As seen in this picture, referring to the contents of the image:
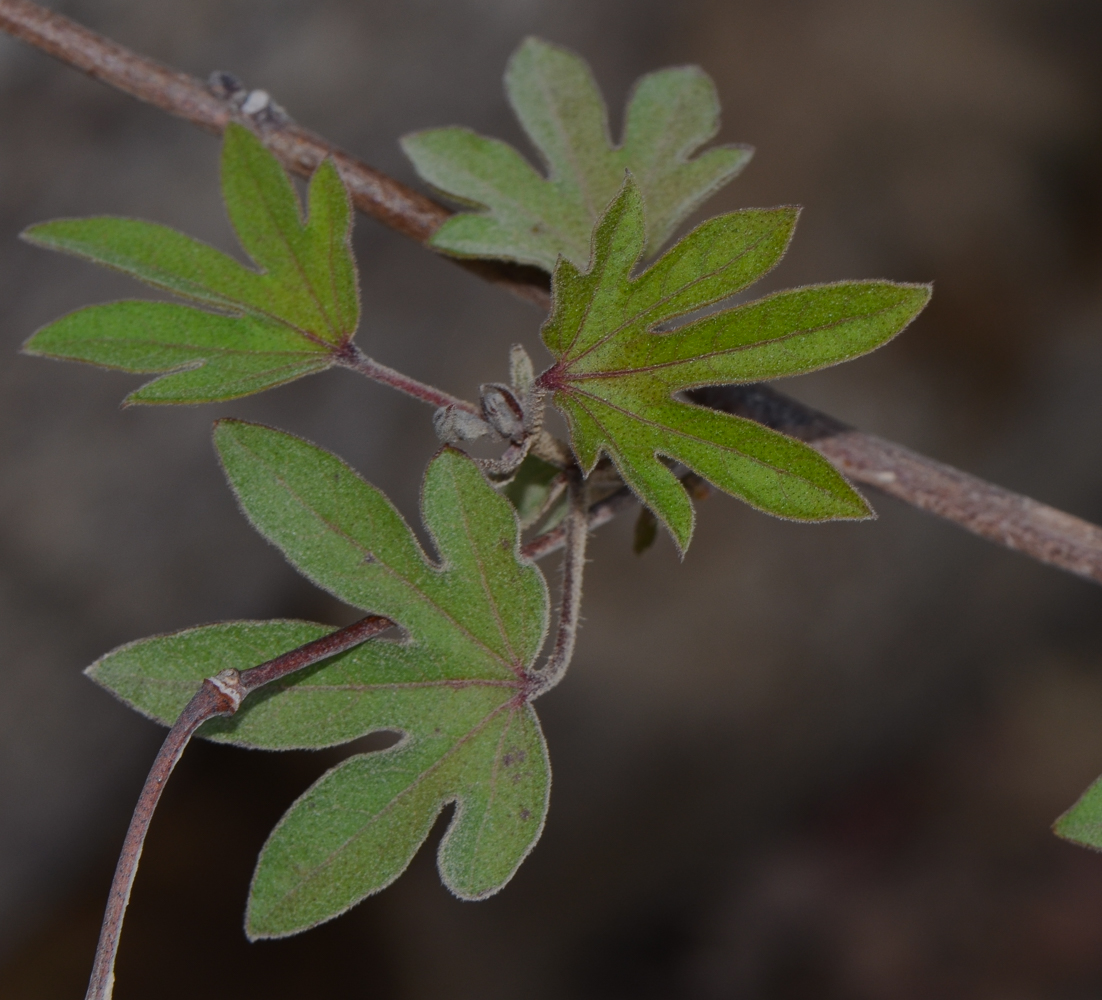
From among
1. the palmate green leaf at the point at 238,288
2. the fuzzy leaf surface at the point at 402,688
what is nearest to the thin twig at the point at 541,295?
the palmate green leaf at the point at 238,288

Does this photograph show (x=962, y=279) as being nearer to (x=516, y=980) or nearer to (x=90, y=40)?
(x=516, y=980)

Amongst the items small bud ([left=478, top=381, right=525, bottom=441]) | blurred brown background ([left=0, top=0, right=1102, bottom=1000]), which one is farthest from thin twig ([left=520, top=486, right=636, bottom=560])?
blurred brown background ([left=0, top=0, right=1102, bottom=1000])

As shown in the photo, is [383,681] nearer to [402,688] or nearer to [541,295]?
[402,688]

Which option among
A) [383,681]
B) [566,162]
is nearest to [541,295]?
[566,162]

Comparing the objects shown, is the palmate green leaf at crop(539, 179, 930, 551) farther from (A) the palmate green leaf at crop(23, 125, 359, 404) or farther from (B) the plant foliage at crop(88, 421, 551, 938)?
(A) the palmate green leaf at crop(23, 125, 359, 404)

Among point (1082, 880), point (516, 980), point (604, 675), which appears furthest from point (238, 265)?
point (1082, 880)

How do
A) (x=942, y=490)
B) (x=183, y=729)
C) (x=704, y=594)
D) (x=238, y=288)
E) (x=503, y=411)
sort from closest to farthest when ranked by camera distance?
(x=183, y=729), (x=503, y=411), (x=238, y=288), (x=942, y=490), (x=704, y=594)
